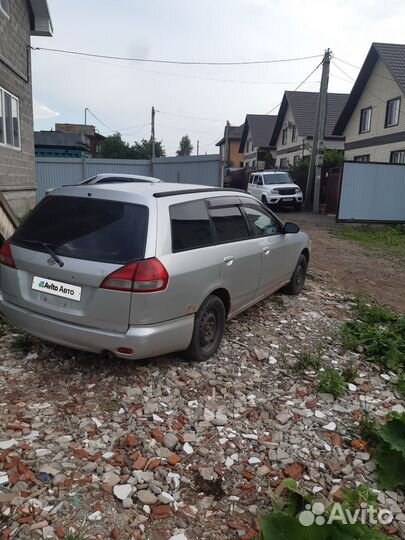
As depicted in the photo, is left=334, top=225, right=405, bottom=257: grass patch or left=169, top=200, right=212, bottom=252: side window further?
left=334, top=225, right=405, bottom=257: grass patch

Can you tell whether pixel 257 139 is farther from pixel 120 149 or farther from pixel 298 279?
pixel 298 279

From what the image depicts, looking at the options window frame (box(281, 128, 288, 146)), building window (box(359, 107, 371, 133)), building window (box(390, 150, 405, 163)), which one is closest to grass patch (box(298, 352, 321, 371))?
building window (box(390, 150, 405, 163))

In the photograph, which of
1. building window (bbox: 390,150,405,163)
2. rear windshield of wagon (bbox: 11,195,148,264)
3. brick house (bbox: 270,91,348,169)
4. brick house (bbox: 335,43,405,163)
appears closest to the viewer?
rear windshield of wagon (bbox: 11,195,148,264)

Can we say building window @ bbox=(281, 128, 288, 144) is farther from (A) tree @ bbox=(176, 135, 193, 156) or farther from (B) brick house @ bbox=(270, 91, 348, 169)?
(A) tree @ bbox=(176, 135, 193, 156)

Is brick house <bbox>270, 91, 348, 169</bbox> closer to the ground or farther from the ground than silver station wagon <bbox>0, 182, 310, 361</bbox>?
farther from the ground

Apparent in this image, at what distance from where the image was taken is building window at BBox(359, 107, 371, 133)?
958 inches

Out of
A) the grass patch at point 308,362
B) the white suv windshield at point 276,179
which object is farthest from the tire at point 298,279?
the white suv windshield at point 276,179

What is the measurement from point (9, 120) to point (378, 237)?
11266 millimetres

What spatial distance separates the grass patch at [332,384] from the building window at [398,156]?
20197 millimetres

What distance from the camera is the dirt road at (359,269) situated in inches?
276

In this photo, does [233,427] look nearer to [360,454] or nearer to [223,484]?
[223,484]

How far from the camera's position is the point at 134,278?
10.3 ft

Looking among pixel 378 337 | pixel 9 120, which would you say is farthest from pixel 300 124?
pixel 378 337

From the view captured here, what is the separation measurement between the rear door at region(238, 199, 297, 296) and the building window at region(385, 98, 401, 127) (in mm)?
19497
